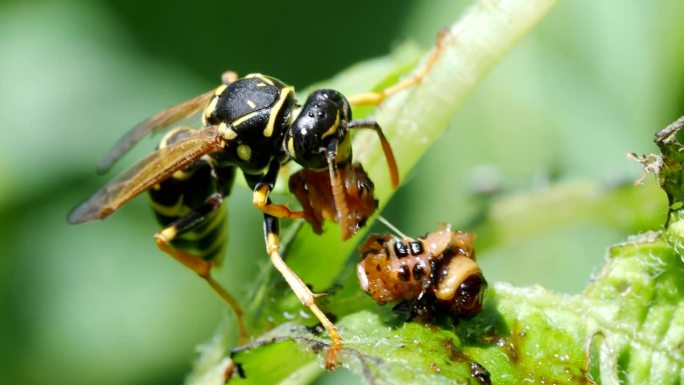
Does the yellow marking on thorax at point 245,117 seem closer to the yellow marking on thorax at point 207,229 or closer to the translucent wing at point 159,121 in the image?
the translucent wing at point 159,121

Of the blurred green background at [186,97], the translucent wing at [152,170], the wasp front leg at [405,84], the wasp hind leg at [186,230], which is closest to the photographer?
the wasp front leg at [405,84]

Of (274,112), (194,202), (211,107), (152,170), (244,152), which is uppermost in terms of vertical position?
(274,112)

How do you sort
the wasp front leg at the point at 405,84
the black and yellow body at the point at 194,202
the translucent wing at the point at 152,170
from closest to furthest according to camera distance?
the wasp front leg at the point at 405,84 < the translucent wing at the point at 152,170 < the black and yellow body at the point at 194,202

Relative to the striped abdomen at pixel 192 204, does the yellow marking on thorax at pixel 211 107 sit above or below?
above

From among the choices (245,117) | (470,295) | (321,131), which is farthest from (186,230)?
(470,295)

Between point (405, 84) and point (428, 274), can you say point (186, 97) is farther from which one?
point (428, 274)

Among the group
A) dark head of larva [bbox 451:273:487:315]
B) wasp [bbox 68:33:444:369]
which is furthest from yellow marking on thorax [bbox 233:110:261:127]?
dark head of larva [bbox 451:273:487:315]

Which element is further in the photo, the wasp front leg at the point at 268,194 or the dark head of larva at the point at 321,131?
the wasp front leg at the point at 268,194

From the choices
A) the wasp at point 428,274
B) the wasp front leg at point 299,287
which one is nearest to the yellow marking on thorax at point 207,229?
the wasp front leg at point 299,287
